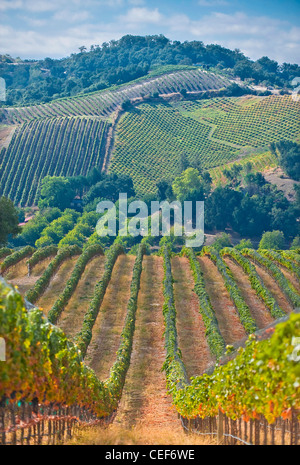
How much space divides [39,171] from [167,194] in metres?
27.9

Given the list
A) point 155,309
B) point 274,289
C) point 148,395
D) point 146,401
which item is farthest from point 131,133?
point 146,401

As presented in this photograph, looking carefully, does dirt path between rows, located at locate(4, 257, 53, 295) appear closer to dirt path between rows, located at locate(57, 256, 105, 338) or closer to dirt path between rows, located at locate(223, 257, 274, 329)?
dirt path between rows, located at locate(57, 256, 105, 338)

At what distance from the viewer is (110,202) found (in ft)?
335

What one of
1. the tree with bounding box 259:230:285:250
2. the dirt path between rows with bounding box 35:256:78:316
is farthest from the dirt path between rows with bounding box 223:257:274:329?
the tree with bounding box 259:230:285:250

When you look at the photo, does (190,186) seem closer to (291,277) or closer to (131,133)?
(131,133)

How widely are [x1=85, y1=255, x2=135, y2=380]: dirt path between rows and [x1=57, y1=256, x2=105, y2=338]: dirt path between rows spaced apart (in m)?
0.93

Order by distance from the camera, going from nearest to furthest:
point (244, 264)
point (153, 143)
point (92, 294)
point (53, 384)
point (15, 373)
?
point (15, 373), point (53, 384), point (92, 294), point (244, 264), point (153, 143)

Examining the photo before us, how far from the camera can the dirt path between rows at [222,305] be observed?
96.2 ft

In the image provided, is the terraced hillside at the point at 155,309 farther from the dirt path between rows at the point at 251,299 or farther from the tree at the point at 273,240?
the tree at the point at 273,240

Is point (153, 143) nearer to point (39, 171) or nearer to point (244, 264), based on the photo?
point (39, 171)

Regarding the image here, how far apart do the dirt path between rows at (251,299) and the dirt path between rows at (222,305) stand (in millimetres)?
974

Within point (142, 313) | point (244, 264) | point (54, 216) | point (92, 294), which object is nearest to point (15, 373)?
point (142, 313)

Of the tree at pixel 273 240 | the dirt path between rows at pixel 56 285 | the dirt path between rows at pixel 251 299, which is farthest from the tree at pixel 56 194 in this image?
the dirt path between rows at pixel 251 299

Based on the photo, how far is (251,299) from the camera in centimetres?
3481
